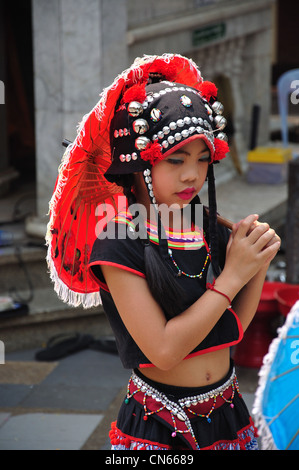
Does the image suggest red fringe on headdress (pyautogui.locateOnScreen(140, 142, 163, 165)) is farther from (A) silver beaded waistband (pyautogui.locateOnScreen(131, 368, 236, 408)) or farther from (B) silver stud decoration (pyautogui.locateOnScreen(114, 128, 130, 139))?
(A) silver beaded waistband (pyautogui.locateOnScreen(131, 368, 236, 408))

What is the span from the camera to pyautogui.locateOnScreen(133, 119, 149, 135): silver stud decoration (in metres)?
2.21

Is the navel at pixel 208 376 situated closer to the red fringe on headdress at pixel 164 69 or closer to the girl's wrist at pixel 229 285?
the girl's wrist at pixel 229 285

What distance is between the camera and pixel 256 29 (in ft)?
30.0

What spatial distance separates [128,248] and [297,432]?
35.0 inches

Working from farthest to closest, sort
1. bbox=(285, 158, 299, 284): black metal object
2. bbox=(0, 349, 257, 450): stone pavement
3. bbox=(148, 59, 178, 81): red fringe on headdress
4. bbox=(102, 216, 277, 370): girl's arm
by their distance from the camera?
bbox=(285, 158, 299, 284): black metal object
bbox=(0, 349, 257, 450): stone pavement
bbox=(148, 59, 178, 81): red fringe on headdress
bbox=(102, 216, 277, 370): girl's arm

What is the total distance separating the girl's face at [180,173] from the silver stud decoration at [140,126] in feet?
0.38

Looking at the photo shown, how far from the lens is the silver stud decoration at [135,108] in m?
2.22

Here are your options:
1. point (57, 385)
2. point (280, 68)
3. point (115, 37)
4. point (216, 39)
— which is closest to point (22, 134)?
point (216, 39)

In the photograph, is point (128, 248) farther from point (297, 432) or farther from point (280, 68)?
point (280, 68)

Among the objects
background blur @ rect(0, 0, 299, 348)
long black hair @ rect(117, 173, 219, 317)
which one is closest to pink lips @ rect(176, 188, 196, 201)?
long black hair @ rect(117, 173, 219, 317)

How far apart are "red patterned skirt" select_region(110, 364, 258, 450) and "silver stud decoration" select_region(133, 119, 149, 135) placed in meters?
0.84

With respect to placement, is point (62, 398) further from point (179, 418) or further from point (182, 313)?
point (182, 313)

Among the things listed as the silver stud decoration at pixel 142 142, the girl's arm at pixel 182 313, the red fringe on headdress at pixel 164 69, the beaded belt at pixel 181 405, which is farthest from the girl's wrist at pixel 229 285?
the red fringe on headdress at pixel 164 69

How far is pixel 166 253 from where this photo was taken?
2303mm
